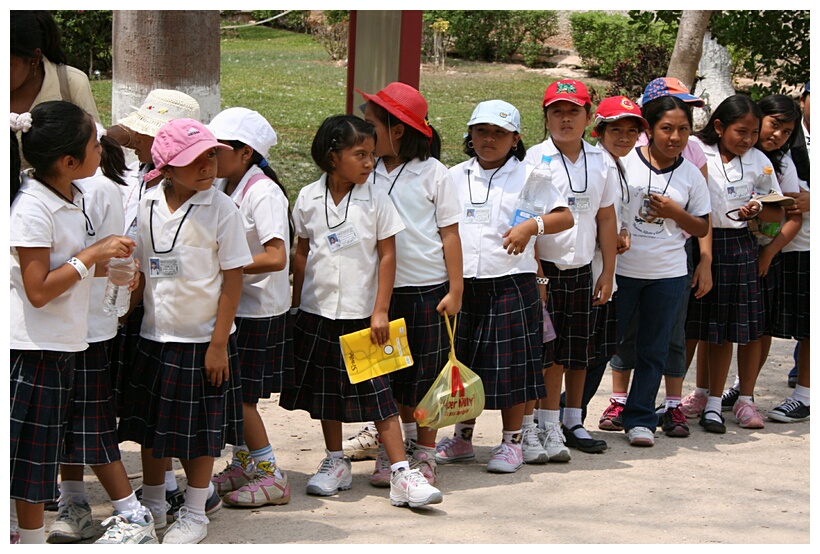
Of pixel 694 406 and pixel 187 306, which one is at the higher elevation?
pixel 187 306

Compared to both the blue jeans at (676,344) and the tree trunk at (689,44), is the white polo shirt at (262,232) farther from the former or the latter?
the tree trunk at (689,44)

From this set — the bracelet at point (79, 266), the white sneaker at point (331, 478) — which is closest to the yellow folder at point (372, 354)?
the white sneaker at point (331, 478)

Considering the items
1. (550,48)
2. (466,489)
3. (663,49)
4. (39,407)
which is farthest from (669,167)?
(550,48)

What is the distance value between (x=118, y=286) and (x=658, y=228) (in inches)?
97.4

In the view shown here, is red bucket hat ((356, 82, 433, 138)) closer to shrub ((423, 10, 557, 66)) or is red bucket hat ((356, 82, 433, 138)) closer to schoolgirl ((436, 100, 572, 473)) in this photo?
schoolgirl ((436, 100, 572, 473))

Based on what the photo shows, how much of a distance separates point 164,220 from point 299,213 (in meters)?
0.70

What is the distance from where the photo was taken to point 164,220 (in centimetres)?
330

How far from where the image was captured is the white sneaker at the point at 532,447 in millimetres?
→ 4406

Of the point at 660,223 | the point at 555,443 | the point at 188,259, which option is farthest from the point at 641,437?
the point at 188,259

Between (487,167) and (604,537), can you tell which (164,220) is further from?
(604,537)

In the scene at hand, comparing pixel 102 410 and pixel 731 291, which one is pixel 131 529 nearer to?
pixel 102 410

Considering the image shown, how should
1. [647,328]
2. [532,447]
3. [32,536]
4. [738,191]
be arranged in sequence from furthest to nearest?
[738,191] < [647,328] < [532,447] < [32,536]

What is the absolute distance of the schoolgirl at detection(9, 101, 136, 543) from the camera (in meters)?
2.97

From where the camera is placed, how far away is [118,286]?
10.6ft
